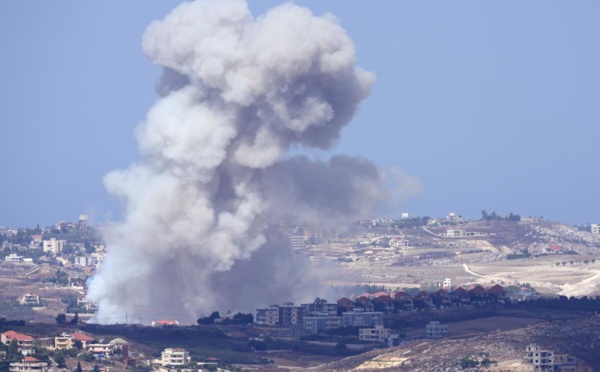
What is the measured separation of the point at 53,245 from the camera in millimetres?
125500

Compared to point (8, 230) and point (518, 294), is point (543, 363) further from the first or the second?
point (8, 230)

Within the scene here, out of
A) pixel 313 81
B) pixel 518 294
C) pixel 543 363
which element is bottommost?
pixel 543 363

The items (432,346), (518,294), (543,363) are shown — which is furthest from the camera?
(518,294)

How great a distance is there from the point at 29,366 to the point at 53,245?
65136 mm

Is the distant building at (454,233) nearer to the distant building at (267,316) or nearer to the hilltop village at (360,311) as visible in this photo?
the hilltop village at (360,311)

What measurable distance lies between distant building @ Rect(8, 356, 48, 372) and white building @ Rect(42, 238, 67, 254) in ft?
207

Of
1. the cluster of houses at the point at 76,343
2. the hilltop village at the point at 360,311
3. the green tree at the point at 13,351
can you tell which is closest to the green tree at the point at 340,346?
the hilltop village at the point at 360,311

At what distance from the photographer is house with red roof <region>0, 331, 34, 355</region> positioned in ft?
212

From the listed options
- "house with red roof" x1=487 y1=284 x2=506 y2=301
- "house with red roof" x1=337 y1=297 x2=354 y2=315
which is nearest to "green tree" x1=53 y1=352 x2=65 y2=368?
"house with red roof" x1=337 y1=297 x2=354 y2=315

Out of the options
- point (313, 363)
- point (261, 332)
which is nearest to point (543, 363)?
point (313, 363)

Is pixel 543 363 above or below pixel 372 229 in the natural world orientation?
below

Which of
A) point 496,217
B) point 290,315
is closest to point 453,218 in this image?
point 496,217

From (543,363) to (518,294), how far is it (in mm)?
32237

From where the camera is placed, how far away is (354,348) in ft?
230
